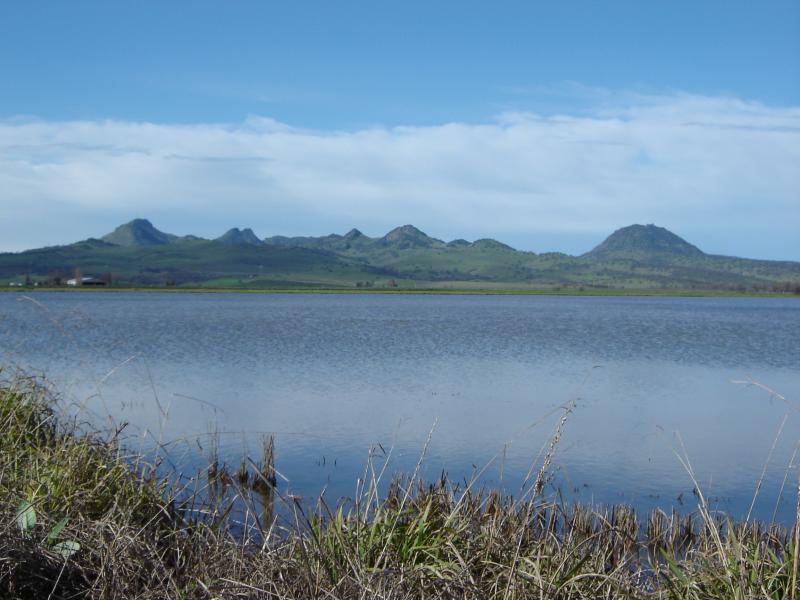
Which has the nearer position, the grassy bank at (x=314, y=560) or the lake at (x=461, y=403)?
the grassy bank at (x=314, y=560)

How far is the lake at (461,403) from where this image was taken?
1378cm

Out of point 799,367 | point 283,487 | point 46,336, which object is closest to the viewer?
point 283,487

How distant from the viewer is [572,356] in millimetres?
34531

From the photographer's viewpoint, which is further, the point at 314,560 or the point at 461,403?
the point at 461,403

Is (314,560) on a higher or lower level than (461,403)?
higher

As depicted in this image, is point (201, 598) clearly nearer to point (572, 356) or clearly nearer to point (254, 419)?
point (254, 419)

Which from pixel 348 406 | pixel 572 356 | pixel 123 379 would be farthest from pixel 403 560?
pixel 572 356

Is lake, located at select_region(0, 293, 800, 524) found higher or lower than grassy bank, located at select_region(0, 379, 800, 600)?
lower

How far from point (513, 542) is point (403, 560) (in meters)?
0.94

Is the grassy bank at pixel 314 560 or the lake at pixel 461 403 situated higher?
the grassy bank at pixel 314 560

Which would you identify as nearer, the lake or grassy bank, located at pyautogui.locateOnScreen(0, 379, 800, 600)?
grassy bank, located at pyautogui.locateOnScreen(0, 379, 800, 600)

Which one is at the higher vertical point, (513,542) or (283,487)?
(513,542)

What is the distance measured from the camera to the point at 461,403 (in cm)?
2122

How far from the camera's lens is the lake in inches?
543
